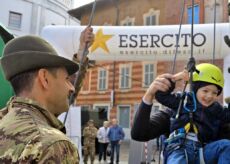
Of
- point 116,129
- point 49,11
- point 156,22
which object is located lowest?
point 116,129

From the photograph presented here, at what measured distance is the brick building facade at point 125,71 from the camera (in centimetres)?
2398

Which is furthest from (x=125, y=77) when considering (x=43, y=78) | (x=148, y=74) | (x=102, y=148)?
(x=43, y=78)

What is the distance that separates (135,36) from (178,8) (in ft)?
54.9

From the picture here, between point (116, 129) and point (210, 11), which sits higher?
point (210, 11)

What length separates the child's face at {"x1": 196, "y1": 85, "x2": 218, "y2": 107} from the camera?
2158mm

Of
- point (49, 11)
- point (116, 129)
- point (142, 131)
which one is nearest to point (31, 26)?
point (49, 11)

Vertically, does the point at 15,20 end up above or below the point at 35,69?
above

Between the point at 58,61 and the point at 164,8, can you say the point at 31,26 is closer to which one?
the point at 164,8

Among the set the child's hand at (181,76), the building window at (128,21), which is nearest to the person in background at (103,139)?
the child's hand at (181,76)

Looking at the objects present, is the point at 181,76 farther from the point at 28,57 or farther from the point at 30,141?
the point at 30,141

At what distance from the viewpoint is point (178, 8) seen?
22.8 metres

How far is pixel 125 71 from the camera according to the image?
2578 cm

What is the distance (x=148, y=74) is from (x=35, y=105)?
2343 cm

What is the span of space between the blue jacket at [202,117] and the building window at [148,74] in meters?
22.3
